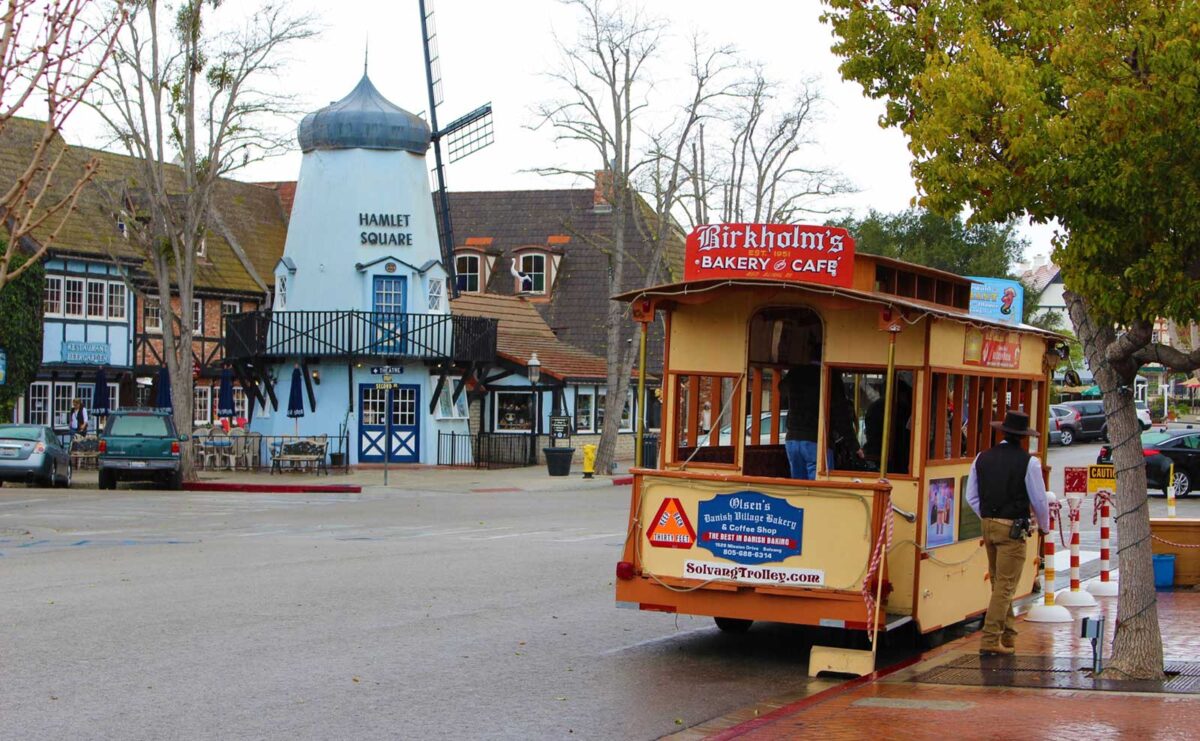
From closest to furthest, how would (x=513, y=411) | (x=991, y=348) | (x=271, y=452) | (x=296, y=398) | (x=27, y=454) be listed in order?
(x=991, y=348) < (x=27, y=454) < (x=271, y=452) < (x=296, y=398) < (x=513, y=411)

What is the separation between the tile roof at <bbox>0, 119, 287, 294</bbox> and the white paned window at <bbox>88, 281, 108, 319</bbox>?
995mm

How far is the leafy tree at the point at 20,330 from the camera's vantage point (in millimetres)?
41688

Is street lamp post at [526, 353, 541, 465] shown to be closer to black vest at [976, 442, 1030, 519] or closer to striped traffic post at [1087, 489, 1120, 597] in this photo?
striped traffic post at [1087, 489, 1120, 597]

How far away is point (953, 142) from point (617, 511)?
17.5m

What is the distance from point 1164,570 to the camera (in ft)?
50.1

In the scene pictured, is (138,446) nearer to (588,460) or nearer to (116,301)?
(588,460)

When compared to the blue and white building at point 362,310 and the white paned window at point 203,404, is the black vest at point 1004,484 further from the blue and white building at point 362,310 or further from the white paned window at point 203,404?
the white paned window at point 203,404

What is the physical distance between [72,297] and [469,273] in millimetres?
16302

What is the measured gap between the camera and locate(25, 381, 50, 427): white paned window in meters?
43.9

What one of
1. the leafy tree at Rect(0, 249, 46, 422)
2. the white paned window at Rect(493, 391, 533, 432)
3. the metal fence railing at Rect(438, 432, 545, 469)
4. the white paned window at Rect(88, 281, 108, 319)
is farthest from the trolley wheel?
the white paned window at Rect(88, 281, 108, 319)

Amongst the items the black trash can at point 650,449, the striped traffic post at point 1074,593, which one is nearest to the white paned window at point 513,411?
the black trash can at point 650,449

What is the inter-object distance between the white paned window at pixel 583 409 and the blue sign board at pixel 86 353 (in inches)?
572

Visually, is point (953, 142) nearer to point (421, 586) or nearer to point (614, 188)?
point (421, 586)

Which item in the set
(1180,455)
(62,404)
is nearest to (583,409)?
(62,404)
